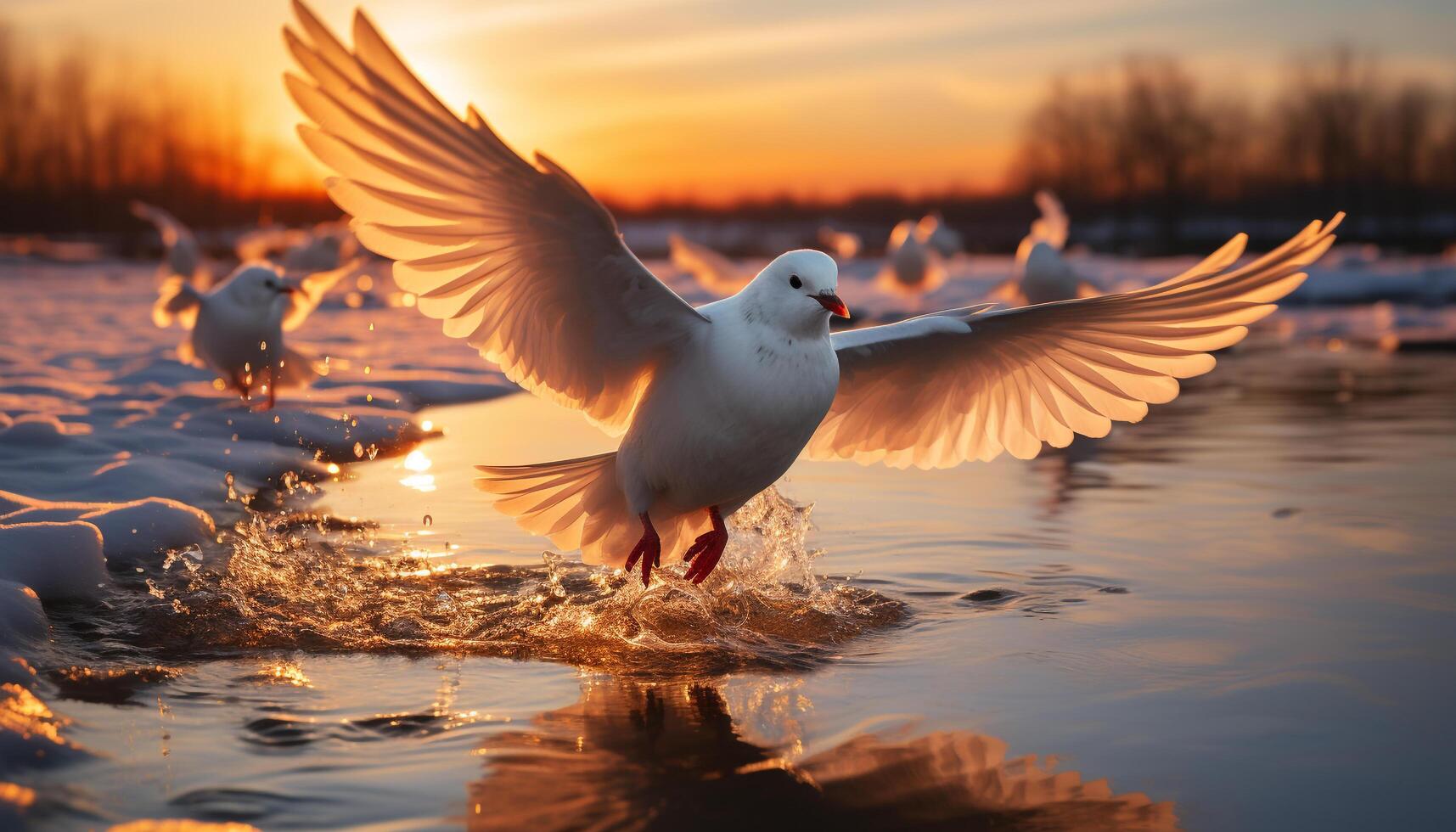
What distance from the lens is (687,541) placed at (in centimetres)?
530

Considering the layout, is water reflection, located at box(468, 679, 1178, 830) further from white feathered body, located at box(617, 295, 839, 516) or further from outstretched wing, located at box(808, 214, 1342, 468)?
outstretched wing, located at box(808, 214, 1342, 468)

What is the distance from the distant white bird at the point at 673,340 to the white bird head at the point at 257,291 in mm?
6189

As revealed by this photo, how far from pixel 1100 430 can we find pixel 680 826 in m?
3.10

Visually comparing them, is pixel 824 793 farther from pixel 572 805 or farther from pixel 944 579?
pixel 944 579

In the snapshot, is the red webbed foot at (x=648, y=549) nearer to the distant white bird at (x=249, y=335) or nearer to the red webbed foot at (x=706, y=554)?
the red webbed foot at (x=706, y=554)

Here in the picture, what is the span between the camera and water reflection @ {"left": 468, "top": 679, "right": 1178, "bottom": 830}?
298 centimetres

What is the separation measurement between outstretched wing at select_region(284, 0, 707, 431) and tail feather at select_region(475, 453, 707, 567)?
1.21ft

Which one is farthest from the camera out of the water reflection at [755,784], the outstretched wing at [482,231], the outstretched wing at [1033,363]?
the outstretched wing at [1033,363]

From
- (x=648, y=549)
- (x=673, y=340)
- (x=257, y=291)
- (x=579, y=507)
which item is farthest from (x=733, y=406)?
(x=257, y=291)

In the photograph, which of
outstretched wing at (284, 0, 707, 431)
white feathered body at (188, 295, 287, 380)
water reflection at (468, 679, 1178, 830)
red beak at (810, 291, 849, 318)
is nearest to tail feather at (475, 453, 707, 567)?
outstretched wing at (284, 0, 707, 431)

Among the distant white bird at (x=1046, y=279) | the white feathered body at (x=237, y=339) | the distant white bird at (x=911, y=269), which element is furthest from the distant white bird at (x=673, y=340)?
the distant white bird at (x=911, y=269)

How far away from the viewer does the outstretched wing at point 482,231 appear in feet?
11.7

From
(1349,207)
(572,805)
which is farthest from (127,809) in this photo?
(1349,207)

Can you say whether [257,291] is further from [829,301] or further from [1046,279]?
[1046,279]
